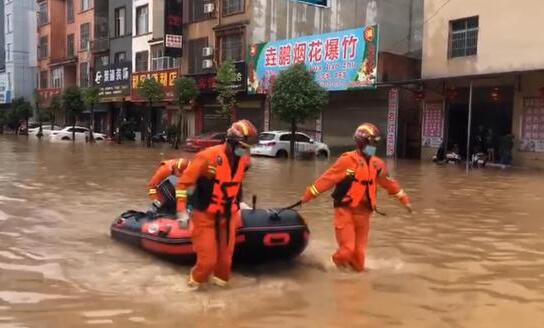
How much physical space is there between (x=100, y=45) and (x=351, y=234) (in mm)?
43990

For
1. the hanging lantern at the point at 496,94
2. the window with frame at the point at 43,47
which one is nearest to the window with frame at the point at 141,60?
the window with frame at the point at 43,47

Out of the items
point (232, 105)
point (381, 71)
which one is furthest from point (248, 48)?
point (381, 71)

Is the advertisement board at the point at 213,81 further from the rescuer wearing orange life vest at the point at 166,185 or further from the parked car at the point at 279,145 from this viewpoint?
the rescuer wearing orange life vest at the point at 166,185

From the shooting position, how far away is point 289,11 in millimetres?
A: 33875

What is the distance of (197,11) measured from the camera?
36594 mm

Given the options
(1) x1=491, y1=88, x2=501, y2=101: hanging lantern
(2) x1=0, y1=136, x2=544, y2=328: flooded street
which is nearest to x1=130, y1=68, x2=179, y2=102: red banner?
(1) x1=491, y1=88, x2=501, y2=101: hanging lantern

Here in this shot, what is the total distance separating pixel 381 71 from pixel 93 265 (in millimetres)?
20852

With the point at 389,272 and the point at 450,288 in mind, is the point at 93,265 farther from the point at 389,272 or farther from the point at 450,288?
the point at 450,288

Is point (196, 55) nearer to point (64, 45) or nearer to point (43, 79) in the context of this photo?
point (64, 45)

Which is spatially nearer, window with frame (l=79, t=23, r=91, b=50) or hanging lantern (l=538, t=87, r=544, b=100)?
hanging lantern (l=538, t=87, r=544, b=100)

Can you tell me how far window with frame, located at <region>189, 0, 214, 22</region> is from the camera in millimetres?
35969

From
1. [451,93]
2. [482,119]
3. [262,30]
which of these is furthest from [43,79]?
[482,119]

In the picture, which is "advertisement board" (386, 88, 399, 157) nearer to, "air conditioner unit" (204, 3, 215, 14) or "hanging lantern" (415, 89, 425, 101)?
"hanging lantern" (415, 89, 425, 101)

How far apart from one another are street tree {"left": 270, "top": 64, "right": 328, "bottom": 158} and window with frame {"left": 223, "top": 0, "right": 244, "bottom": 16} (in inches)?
350
